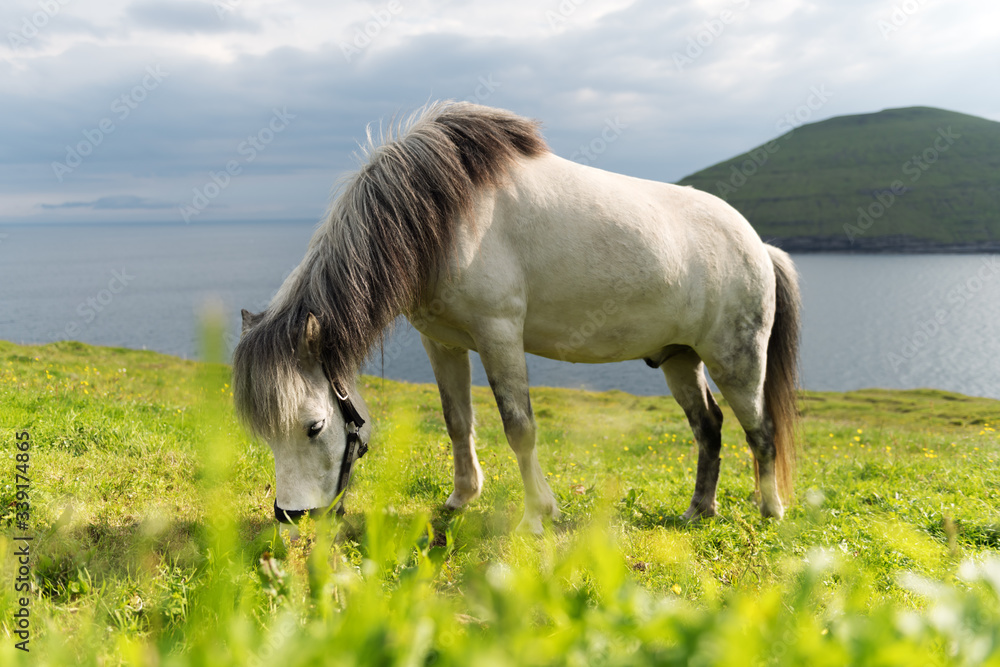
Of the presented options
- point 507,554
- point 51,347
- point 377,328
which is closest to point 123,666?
point 507,554

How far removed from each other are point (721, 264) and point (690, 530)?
246cm

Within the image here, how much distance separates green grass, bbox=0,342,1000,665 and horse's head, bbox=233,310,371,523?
390 mm

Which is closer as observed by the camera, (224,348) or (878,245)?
(224,348)

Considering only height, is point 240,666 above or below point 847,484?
above

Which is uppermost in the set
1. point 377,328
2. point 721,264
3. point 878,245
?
point 721,264

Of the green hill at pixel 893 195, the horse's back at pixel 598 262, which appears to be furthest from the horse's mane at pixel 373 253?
the green hill at pixel 893 195

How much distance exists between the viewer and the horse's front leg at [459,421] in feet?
19.1

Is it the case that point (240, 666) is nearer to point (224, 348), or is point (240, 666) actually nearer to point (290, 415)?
point (224, 348)

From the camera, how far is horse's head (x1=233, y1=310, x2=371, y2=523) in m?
3.91

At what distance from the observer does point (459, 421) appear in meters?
5.90

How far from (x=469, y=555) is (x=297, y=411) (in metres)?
1.52

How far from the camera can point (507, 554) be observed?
12.6ft

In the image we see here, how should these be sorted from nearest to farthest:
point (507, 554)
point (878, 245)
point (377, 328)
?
point (507, 554), point (377, 328), point (878, 245)

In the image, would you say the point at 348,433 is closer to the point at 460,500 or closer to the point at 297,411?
the point at 297,411
